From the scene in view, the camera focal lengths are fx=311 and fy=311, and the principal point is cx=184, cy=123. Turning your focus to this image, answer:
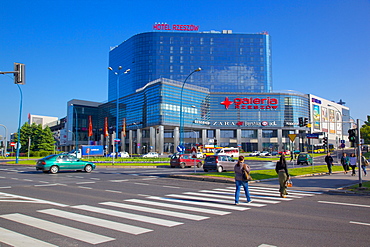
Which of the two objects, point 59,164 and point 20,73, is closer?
point 20,73

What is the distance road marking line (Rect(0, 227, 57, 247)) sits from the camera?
5812 mm

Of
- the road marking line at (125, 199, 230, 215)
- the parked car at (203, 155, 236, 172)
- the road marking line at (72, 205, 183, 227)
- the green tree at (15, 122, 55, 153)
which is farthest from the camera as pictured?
the green tree at (15, 122, 55, 153)

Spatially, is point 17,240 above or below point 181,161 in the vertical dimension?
above

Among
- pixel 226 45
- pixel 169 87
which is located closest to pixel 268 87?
pixel 226 45

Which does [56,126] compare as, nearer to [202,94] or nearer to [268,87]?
[202,94]

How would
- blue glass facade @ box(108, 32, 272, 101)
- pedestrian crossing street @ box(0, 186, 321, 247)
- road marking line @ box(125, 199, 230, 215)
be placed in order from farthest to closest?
1. blue glass facade @ box(108, 32, 272, 101)
2. road marking line @ box(125, 199, 230, 215)
3. pedestrian crossing street @ box(0, 186, 321, 247)

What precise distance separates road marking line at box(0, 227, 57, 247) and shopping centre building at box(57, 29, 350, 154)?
279 ft

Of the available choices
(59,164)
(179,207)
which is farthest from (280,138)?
(179,207)

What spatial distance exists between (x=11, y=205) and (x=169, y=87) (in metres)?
84.0

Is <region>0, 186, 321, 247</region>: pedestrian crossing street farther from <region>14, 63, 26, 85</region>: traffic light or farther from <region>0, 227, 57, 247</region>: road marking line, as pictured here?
<region>14, 63, 26, 85</region>: traffic light

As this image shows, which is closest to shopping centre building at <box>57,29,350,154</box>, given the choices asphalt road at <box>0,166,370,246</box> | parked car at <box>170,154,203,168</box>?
parked car at <box>170,154,203,168</box>

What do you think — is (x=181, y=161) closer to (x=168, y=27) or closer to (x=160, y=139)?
(x=160, y=139)

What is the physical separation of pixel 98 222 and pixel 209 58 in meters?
122

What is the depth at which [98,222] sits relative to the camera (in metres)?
7.66
